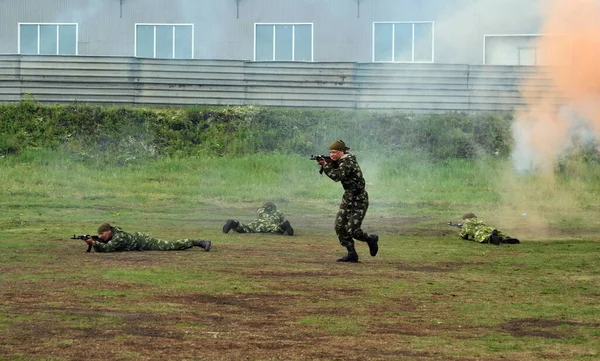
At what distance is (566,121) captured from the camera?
93.6 feet

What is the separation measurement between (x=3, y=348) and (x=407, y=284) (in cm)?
691

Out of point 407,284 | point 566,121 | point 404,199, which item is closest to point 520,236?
point 566,121

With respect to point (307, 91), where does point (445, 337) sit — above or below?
below

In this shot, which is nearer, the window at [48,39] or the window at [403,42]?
the window at [403,42]

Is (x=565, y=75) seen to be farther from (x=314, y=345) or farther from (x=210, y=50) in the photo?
(x=314, y=345)

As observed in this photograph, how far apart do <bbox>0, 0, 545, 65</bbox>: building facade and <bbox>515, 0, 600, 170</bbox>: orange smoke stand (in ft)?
31.3

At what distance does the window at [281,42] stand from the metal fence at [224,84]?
14.4ft

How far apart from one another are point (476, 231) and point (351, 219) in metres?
5.01

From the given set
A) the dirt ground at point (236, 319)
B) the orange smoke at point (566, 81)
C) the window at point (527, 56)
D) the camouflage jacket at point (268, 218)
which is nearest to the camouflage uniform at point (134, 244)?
the dirt ground at point (236, 319)

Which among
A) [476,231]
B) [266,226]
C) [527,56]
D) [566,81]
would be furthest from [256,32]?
[476,231]

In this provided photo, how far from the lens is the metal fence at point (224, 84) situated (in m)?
36.3

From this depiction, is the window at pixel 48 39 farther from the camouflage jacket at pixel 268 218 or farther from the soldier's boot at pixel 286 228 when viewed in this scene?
the soldier's boot at pixel 286 228

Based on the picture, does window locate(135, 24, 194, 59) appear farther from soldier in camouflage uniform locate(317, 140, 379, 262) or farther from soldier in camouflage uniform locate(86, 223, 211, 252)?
soldier in camouflage uniform locate(317, 140, 379, 262)

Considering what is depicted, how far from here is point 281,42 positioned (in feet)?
139
